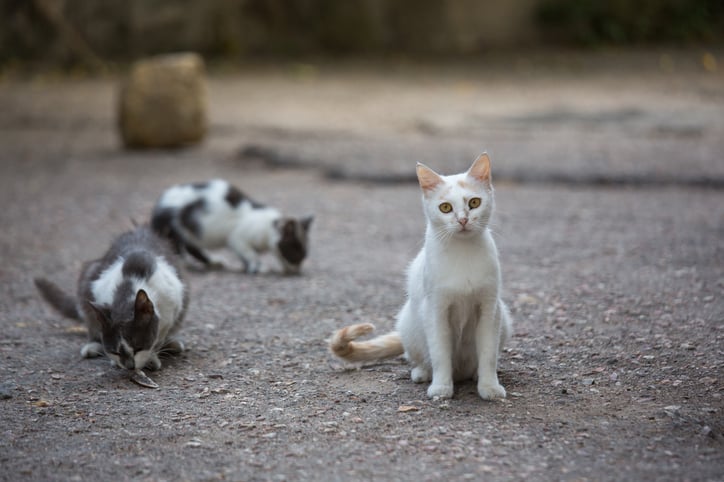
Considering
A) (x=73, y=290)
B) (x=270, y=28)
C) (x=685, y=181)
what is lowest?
(x=73, y=290)

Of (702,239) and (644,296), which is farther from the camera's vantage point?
(702,239)

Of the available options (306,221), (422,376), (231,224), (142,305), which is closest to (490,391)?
(422,376)

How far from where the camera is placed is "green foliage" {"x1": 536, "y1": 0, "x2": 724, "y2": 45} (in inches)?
679

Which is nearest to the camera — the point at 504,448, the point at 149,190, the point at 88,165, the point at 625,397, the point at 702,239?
the point at 504,448

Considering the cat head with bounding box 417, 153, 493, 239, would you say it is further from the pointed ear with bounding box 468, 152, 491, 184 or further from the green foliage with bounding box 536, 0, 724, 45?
the green foliage with bounding box 536, 0, 724, 45

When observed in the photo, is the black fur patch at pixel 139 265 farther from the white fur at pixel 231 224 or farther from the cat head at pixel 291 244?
the white fur at pixel 231 224

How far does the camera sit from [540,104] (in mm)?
12945

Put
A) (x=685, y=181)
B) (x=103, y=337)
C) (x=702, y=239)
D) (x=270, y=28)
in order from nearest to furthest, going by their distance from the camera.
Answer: (x=103, y=337), (x=702, y=239), (x=685, y=181), (x=270, y=28)

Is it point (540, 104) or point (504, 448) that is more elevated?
point (540, 104)

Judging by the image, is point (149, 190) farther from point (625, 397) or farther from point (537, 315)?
point (625, 397)

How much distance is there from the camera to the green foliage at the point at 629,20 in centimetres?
1725

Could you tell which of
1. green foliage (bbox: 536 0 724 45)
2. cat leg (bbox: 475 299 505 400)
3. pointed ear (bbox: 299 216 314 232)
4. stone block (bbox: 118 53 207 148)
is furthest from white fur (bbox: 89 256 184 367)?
green foliage (bbox: 536 0 724 45)

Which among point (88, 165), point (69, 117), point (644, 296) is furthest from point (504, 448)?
point (69, 117)

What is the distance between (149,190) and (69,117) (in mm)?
4595
